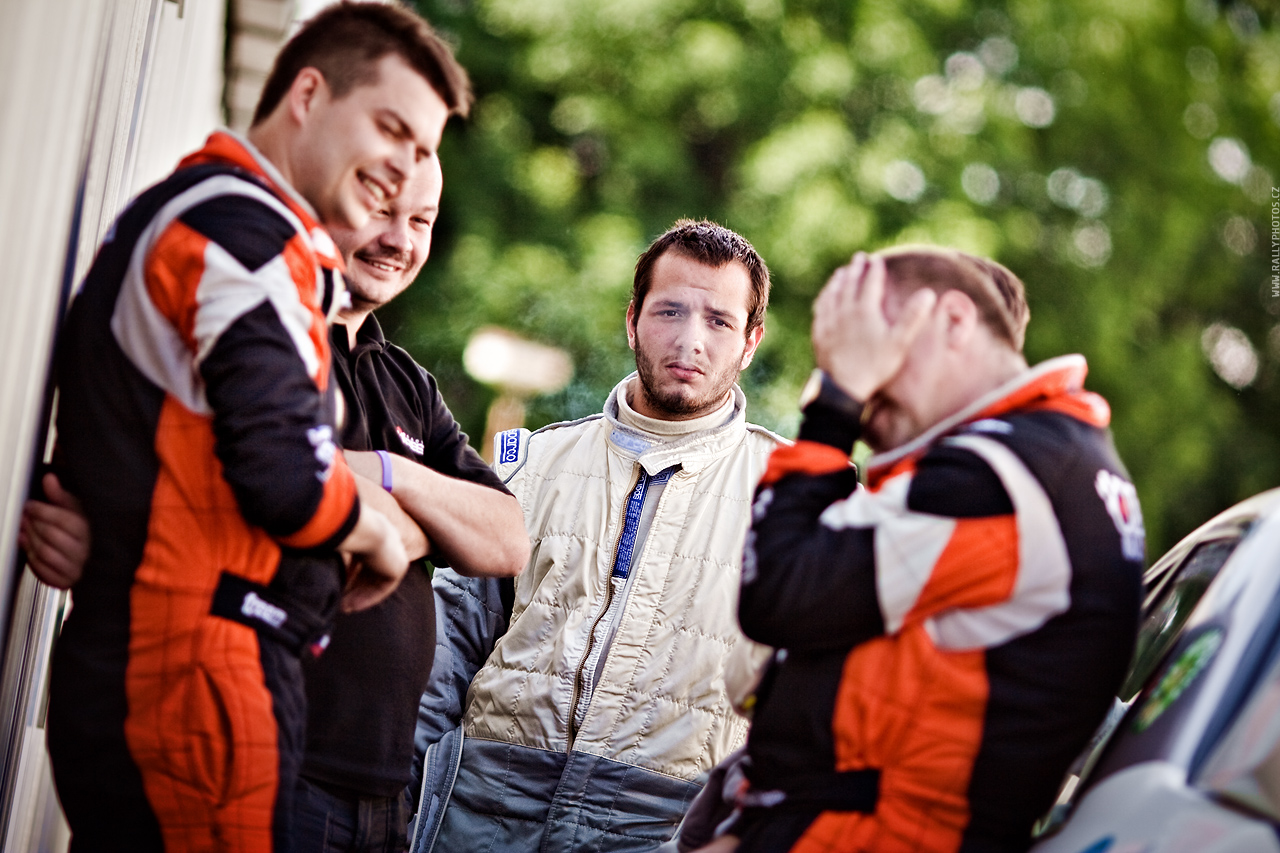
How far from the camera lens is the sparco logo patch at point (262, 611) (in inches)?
74.1

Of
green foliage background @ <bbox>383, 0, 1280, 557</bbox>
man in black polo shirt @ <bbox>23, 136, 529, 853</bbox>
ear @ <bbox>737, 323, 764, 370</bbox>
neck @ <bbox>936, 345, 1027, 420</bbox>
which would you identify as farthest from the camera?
green foliage background @ <bbox>383, 0, 1280, 557</bbox>

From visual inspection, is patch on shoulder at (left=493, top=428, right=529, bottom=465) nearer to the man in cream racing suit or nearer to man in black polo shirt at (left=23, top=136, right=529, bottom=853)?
the man in cream racing suit

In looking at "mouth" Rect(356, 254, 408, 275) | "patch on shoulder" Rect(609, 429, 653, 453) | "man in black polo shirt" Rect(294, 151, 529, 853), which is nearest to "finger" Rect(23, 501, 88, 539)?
"man in black polo shirt" Rect(294, 151, 529, 853)

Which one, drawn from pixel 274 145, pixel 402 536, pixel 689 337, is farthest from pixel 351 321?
pixel 689 337

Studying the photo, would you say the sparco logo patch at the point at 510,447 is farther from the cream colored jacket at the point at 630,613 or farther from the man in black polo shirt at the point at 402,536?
the man in black polo shirt at the point at 402,536

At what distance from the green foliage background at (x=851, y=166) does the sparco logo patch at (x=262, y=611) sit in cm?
931

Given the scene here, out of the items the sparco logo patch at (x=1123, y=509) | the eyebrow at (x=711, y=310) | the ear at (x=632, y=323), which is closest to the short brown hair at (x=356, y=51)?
the sparco logo patch at (x=1123, y=509)

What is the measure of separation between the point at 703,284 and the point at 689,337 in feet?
0.66

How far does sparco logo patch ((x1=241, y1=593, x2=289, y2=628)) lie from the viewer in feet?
6.17

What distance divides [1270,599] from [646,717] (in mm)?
1755

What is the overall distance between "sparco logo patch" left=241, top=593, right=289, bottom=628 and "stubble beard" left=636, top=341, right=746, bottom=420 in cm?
187

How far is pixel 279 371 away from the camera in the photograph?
185 cm

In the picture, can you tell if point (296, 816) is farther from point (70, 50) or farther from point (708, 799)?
point (70, 50)

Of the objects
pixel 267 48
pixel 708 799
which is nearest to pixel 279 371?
pixel 708 799
